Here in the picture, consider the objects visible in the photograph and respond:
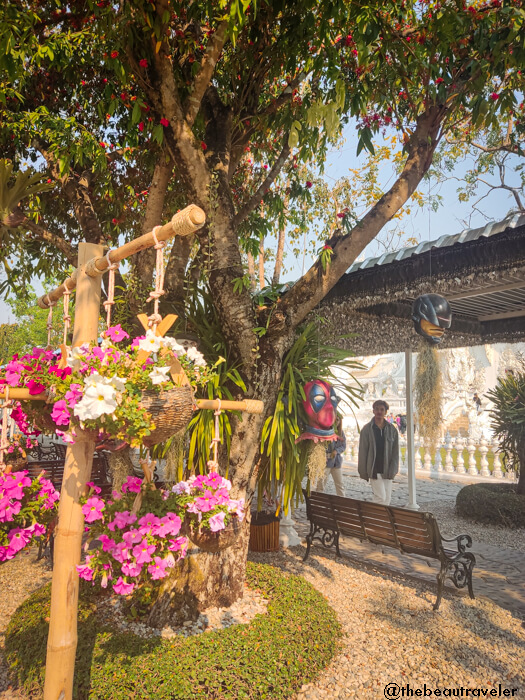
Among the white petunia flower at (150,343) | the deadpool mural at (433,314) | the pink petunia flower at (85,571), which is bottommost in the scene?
the pink petunia flower at (85,571)

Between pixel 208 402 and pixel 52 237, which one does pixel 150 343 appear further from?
pixel 52 237

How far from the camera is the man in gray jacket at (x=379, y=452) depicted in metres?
6.08

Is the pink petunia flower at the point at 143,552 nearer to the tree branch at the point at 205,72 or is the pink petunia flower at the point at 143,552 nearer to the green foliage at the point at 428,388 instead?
the tree branch at the point at 205,72

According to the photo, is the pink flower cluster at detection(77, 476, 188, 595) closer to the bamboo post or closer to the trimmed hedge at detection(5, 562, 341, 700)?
the bamboo post

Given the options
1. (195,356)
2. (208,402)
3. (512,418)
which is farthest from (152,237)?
(512,418)

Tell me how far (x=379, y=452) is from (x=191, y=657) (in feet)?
13.0

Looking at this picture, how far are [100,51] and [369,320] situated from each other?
395 centimetres

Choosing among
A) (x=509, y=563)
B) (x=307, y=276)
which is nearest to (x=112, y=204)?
(x=307, y=276)

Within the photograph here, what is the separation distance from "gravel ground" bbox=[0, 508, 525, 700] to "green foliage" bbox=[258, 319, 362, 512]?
99 centimetres

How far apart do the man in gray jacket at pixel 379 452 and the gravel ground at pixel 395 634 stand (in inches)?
61.1

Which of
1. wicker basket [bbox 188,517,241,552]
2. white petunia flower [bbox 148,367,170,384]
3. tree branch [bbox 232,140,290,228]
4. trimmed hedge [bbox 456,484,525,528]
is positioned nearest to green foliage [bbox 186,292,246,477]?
tree branch [bbox 232,140,290,228]

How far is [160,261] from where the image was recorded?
5.87ft

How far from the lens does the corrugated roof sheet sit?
11.7ft

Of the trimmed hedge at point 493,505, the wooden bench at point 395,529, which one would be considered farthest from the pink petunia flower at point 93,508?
the trimmed hedge at point 493,505
